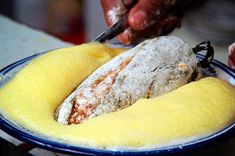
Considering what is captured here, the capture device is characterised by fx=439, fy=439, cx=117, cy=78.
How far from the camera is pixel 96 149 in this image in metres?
0.53

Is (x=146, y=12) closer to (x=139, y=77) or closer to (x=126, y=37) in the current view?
(x=126, y=37)

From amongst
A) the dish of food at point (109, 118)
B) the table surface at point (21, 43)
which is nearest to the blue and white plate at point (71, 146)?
the dish of food at point (109, 118)

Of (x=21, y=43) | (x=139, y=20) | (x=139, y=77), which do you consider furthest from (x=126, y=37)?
(x=21, y=43)

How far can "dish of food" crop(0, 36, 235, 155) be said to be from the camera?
545 millimetres

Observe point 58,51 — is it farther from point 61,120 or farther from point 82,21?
point 82,21

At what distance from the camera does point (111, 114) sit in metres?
0.59

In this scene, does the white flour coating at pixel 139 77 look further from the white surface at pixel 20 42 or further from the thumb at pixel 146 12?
the white surface at pixel 20 42

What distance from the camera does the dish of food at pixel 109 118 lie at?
54 cm

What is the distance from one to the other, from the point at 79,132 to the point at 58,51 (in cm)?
23

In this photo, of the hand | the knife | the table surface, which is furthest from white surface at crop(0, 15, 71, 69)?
the knife

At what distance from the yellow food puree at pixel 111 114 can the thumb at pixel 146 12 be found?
19cm

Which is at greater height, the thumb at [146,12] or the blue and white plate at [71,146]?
the blue and white plate at [71,146]

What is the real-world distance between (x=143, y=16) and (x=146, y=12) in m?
0.02

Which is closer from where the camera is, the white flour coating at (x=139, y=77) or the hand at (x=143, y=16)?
the white flour coating at (x=139, y=77)
